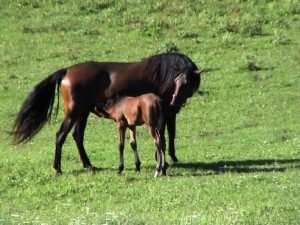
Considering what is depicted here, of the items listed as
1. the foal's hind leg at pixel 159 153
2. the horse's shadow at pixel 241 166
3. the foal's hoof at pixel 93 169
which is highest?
the foal's hind leg at pixel 159 153

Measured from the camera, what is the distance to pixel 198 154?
16.7m

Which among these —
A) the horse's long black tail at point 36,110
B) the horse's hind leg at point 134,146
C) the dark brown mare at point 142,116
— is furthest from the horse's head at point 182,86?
the horse's long black tail at point 36,110

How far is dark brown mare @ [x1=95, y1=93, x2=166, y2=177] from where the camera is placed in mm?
13930

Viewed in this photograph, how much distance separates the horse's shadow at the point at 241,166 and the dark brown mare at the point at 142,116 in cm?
79

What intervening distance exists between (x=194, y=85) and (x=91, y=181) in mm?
2924

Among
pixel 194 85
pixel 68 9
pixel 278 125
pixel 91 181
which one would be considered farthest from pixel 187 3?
pixel 91 181

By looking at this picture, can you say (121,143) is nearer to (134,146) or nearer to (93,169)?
(134,146)

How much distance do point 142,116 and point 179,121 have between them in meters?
6.39

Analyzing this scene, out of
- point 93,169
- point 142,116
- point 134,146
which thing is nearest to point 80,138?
point 93,169

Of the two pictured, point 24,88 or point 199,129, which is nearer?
point 199,129

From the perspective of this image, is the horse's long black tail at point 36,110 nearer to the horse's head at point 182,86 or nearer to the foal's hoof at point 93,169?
the foal's hoof at point 93,169

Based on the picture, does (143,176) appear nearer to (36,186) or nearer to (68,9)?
(36,186)

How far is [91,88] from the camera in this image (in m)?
15.4

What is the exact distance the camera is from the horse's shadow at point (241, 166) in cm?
1430
